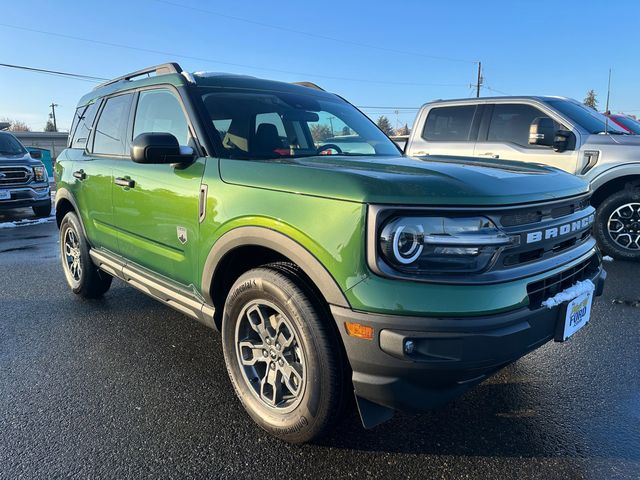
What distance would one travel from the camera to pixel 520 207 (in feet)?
6.64

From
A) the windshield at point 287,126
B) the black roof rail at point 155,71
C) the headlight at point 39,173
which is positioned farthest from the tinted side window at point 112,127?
the headlight at point 39,173

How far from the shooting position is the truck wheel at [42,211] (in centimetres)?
1089

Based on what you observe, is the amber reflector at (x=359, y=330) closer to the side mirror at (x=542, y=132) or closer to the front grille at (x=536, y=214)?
the front grille at (x=536, y=214)

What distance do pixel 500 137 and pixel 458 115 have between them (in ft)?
2.39

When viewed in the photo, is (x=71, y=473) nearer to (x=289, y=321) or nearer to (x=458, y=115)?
(x=289, y=321)

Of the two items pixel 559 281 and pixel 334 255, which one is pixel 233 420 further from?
pixel 559 281

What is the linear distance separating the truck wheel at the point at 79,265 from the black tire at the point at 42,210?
699 cm

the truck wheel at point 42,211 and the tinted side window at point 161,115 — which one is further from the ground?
the tinted side window at point 161,115

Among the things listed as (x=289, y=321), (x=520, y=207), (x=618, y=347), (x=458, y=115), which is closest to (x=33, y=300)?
(x=289, y=321)

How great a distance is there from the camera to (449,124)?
22.9ft

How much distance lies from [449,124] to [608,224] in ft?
8.16

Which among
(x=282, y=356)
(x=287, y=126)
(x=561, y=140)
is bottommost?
(x=282, y=356)

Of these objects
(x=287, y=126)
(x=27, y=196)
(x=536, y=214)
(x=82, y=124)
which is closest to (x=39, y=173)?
(x=27, y=196)

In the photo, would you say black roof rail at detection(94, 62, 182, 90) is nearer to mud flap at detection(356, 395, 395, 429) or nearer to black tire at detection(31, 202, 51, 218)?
mud flap at detection(356, 395, 395, 429)
